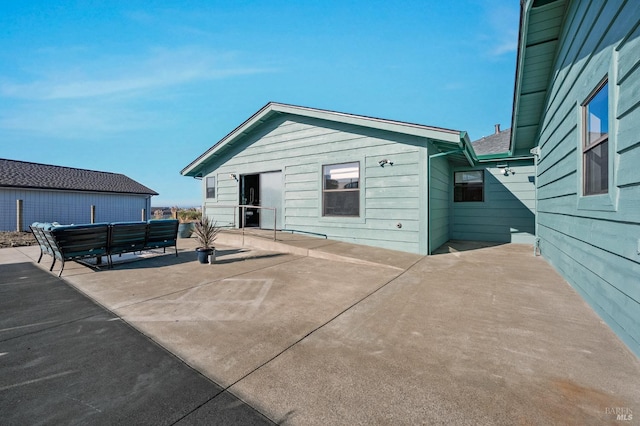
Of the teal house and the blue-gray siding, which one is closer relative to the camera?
the teal house

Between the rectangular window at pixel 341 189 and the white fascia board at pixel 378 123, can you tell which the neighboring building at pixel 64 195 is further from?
the rectangular window at pixel 341 189

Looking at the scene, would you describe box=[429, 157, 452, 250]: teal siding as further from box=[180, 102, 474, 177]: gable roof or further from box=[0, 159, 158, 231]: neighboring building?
box=[0, 159, 158, 231]: neighboring building

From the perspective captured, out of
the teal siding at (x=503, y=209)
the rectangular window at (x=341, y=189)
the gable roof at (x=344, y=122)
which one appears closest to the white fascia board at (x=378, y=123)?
the gable roof at (x=344, y=122)

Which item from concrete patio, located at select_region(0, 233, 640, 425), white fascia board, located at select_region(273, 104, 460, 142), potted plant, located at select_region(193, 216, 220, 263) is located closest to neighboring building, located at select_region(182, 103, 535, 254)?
white fascia board, located at select_region(273, 104, 460, 142)

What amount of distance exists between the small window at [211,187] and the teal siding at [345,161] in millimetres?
1329

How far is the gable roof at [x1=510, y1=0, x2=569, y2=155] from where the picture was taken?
14.9 feet

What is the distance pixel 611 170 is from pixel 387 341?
9.33ft

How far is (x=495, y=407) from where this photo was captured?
5.36 ft

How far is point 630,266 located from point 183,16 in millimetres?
9879

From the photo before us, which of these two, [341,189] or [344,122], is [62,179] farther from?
[344,122]

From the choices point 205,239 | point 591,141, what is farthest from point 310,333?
point 591,141

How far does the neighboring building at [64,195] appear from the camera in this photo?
16344mm

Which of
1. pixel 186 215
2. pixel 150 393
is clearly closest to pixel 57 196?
pixel 186 215

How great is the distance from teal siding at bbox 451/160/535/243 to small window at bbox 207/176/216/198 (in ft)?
32.4
